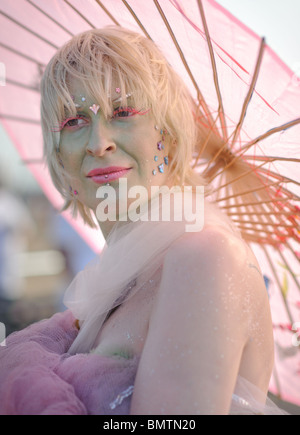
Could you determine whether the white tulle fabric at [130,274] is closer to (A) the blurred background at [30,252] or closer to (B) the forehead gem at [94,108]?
(B) the forehead gem at [94,108]

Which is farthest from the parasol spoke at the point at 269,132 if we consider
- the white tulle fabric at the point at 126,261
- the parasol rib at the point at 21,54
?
the parasol rib at the point at 21,54

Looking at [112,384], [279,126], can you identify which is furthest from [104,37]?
[112,384]

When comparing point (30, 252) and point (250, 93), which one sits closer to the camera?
point (250, 93)

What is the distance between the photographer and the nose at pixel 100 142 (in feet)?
4.27

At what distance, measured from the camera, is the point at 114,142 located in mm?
1322

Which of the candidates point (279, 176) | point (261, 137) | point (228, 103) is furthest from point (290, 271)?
point (228, 103)

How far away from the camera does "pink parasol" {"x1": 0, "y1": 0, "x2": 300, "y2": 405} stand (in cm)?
139

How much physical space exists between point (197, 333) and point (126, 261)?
1.29 ft

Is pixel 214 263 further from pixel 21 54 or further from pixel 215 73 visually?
pixel 21 54

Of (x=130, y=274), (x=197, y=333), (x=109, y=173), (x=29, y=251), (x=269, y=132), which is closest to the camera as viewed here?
(x=197, y=333)

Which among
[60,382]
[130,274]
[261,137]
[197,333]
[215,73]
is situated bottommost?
[60,382]

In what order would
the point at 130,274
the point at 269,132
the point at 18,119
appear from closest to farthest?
the point at 130,274 → the point at 269,132 → the point at 18,119

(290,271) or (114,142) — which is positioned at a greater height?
(114,142)

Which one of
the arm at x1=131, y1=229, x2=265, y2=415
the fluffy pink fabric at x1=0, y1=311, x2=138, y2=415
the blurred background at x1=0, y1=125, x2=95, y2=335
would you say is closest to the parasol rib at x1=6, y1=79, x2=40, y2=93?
the fluffy pink fabric at x1=0, y1=311, x2=138, y2=415
